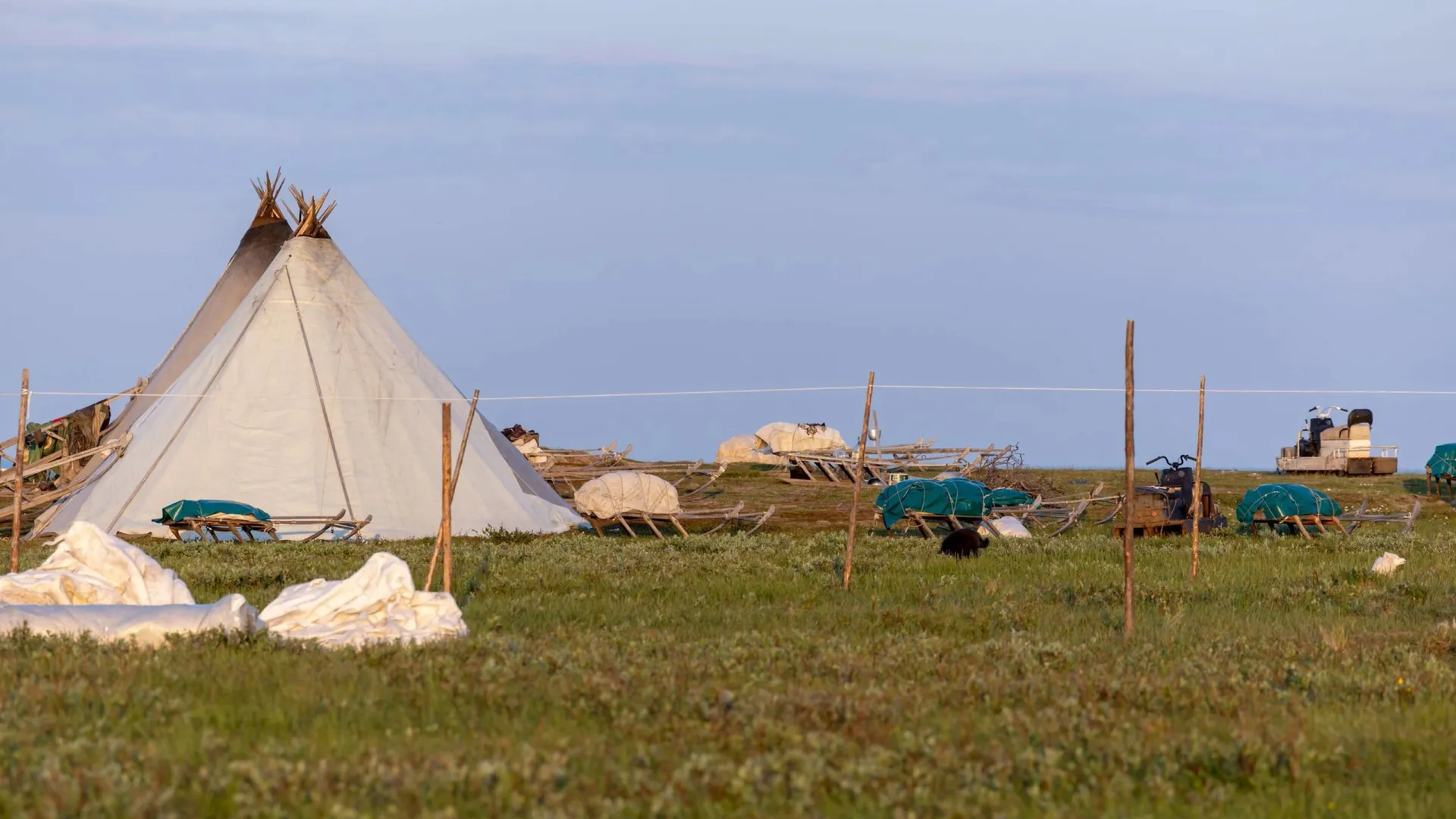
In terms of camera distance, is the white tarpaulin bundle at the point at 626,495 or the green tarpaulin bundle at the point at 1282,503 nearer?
the green tarpaulin bundle at the point at 1282,503

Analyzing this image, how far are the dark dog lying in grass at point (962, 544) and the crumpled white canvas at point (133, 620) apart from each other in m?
12.8

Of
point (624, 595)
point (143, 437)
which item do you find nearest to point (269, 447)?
point (143, 437)

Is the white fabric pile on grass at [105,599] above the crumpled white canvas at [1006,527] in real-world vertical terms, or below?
below

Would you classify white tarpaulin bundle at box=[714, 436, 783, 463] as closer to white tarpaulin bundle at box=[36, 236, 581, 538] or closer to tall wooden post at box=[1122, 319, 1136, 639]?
white tarpaulin bundle at box=[36, 236, 581, 538]

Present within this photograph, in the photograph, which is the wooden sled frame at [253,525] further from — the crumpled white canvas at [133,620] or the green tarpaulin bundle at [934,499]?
the crumpled white canvas at [133,620]

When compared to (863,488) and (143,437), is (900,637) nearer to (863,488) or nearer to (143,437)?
(143,437)

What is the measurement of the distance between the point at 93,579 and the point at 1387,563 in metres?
16.6

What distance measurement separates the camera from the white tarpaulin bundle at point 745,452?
172 feet

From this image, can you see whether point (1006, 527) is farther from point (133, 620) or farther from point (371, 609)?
point (133, 620)

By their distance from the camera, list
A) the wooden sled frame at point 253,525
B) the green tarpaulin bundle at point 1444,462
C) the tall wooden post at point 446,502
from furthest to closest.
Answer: the green tarpaulin bundle at point 1444,462 → the wooden sled frame at point 253,525 → the tall wooden post at point 446,502

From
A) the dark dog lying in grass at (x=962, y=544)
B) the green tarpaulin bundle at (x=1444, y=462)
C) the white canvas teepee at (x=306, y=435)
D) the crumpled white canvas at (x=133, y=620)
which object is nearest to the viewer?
the crumpled white canvas at (x=133, y=620)

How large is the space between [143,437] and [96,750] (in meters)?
20.6

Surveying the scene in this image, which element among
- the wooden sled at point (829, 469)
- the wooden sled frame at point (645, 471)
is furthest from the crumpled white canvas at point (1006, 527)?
the wooden sled at point (829, 469)

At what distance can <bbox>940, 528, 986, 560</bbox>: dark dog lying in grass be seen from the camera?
21.4m
